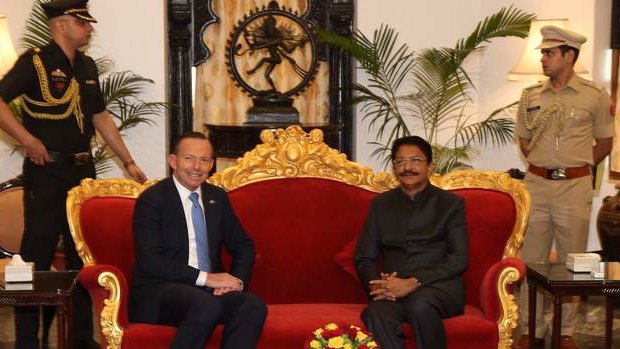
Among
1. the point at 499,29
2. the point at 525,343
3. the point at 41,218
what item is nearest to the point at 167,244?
the point at 41,218

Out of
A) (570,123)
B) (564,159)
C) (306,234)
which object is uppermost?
(570,123)

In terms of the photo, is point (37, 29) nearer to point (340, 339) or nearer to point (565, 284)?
point (565, 284)

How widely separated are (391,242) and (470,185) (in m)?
0.62

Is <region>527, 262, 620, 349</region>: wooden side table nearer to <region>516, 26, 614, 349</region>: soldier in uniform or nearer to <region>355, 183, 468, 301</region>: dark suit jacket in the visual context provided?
<region>355, 183, 468, 301</region>: dark suit jacket

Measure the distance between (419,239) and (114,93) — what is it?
10.5ft

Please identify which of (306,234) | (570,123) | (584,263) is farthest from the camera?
(570,123)

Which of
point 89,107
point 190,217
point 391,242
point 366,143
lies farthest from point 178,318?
point 366,143

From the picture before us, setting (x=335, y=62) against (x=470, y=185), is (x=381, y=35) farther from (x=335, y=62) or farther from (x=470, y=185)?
(x=470, y=185)

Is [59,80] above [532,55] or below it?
below

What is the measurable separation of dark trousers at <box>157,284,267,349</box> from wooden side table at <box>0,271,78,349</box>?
1.41 ft

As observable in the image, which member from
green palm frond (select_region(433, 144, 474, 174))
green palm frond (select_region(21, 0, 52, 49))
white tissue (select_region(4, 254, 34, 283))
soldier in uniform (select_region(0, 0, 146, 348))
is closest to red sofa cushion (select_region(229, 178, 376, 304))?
soldier in uniform (select_region(0, 0, 146, 348))

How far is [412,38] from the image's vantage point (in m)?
7.66

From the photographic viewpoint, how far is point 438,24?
25.2 ft

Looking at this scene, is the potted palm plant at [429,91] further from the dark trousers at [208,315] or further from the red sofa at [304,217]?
the dark trousers at [208,315]
